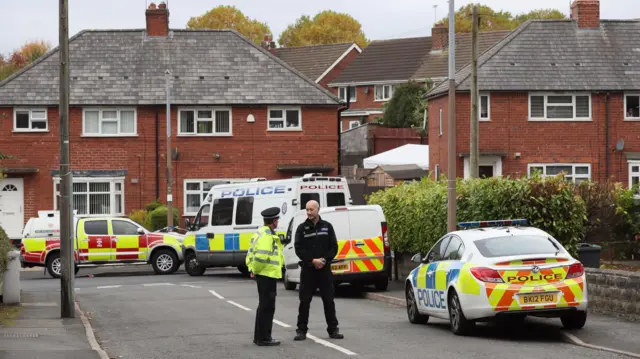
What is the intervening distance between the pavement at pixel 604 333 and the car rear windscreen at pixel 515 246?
1160mm

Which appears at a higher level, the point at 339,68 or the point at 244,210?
the point at 339,68

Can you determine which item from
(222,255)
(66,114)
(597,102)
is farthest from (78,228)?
(597,102)

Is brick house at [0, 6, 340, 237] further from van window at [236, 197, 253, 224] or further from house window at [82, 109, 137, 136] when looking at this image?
van window at [236, 197, 253, 224]

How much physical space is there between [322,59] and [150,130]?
42747 millimetres

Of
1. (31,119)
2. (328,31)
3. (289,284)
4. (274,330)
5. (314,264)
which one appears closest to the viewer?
(314,264)

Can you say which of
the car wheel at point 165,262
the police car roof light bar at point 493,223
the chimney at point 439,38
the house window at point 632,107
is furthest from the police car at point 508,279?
the chimney at point 439,38

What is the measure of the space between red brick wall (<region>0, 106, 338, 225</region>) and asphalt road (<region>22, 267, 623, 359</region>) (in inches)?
808

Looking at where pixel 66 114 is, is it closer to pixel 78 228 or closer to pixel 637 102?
pixel 78 228

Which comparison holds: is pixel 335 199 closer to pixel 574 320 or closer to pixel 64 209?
pixel 64 209

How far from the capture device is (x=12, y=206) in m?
46.3

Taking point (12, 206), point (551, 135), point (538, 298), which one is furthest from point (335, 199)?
point (12, 206)

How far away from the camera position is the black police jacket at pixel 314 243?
1520 cm

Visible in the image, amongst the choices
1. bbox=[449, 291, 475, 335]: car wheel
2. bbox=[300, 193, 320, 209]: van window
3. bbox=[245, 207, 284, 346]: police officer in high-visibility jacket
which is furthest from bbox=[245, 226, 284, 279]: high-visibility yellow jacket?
bbox=[300, 193, 320, 209]: van window

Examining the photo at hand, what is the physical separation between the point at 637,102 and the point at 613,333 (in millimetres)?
32517
